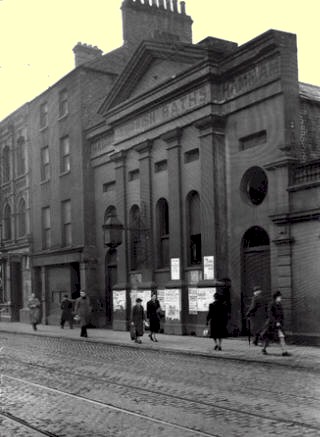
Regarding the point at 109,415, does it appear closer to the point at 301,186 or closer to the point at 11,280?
the point at 301,186

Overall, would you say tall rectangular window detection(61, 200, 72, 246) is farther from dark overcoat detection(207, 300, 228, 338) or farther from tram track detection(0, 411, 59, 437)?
tram track detection(0, 411, 59, 437)

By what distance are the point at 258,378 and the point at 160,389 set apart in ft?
7.20

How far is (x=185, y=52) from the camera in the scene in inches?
912

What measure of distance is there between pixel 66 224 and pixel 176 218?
985cm

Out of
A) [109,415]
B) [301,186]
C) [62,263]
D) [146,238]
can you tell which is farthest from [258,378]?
[62,263]

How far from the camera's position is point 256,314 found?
19141mm

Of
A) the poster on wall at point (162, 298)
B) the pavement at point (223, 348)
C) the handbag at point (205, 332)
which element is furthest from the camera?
the poster on wall at point (162, 298)

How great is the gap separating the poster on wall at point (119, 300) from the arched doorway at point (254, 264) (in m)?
6.86

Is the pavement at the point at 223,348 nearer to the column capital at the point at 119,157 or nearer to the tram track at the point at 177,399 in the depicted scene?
the tram track at the point at 177,399

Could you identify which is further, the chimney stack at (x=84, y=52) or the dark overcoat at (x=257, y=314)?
the chimney stack at (x=84, y=52)

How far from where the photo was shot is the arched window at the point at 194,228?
22.8 metres

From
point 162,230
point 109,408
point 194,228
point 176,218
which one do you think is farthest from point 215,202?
point 109,408

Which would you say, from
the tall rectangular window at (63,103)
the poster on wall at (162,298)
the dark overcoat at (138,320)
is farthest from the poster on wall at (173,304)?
the tall rectangular window at (63,103)

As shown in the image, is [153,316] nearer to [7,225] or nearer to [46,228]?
[46,228]
